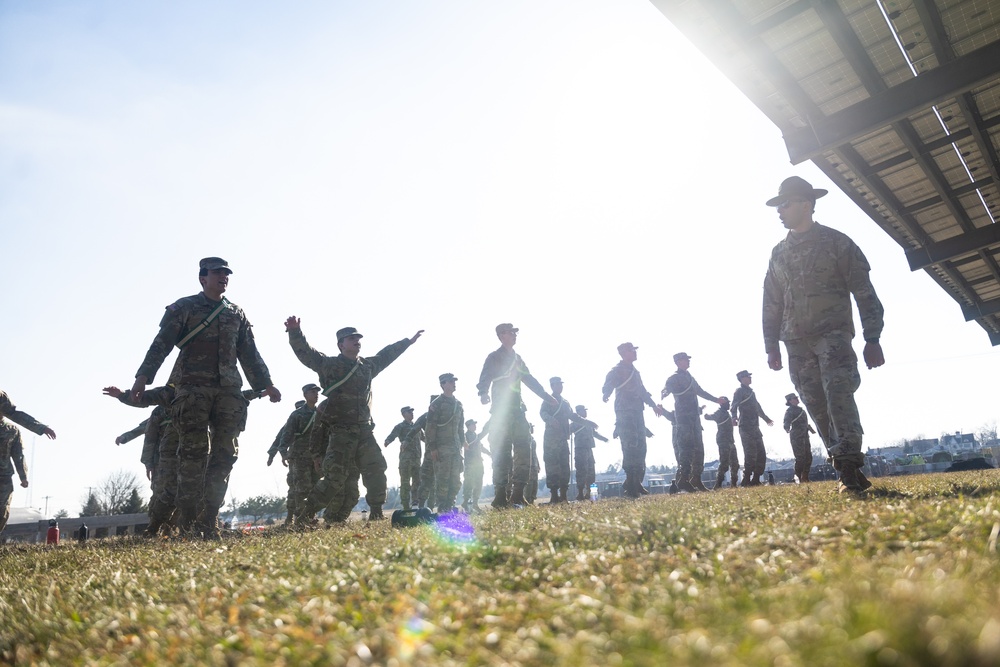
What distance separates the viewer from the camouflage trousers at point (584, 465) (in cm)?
1765

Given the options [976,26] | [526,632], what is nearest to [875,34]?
[976,26]

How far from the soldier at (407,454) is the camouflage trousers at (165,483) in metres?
10.3

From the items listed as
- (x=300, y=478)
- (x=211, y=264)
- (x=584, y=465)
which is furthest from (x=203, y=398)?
(x=584, y=465)

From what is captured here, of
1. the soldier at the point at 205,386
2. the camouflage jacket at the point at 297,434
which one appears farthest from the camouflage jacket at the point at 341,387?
the camouflage jacket at the point at 297,434

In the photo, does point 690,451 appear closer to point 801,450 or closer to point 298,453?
point 801,450

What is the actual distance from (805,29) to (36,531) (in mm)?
32383

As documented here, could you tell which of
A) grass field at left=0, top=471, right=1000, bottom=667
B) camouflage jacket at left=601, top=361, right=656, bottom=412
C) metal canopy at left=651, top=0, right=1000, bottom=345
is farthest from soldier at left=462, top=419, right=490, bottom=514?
grass field at left=0, top=471, right=1000, bottom=667

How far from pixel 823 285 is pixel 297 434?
10813 mm

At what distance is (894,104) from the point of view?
812 centimetres

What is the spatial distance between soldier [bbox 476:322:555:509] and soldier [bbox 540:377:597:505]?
3.40 metres

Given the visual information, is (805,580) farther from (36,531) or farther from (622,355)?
(36,531)

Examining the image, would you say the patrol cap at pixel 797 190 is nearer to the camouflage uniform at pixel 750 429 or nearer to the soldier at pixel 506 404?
the soldier at pixel 506 404

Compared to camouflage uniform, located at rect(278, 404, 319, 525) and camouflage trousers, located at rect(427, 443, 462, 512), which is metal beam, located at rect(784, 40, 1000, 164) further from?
camouflage uniform, located at rect(278, 404, 319, 525)

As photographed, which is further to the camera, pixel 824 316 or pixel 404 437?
pixel 404 437
